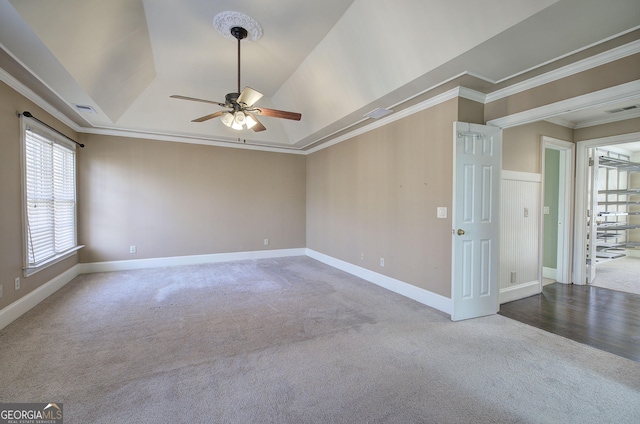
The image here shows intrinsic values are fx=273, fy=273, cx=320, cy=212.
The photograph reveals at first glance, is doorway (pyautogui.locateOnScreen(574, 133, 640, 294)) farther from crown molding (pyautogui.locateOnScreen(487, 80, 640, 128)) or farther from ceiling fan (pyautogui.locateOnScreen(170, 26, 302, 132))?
ceiling fan (pyautogui.locateOnScreen(170, 26, 302, 132))

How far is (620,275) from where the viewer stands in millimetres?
4914

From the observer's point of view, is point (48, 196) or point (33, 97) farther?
point (48, 196)

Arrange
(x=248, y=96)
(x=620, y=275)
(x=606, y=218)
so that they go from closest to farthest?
(x=248, y=96), (x=620, y=275), (x=606, y=218)

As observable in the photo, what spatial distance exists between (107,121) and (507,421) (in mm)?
6218

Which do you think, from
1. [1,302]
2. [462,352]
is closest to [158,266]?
[1,302]

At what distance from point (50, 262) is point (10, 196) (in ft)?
3.91

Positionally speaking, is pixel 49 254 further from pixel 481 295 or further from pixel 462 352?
→ pixel 481 295

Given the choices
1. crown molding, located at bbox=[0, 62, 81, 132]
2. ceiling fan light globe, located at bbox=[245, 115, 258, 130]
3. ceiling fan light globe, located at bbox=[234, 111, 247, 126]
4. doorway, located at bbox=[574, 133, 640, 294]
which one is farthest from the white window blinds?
doorway, located at bbox=[574, 133, 640, 294]

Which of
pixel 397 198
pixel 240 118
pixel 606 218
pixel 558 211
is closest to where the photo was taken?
pixel 240 118

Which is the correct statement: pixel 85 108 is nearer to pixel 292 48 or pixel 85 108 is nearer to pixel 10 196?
pixel 10 196

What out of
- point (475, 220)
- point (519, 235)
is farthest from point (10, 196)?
point (519, 235)

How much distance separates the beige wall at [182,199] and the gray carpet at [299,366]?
1918 mm

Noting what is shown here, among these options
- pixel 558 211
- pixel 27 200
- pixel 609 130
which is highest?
pixel 609 130

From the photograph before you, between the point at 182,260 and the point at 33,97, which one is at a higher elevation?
the point at 33,97
